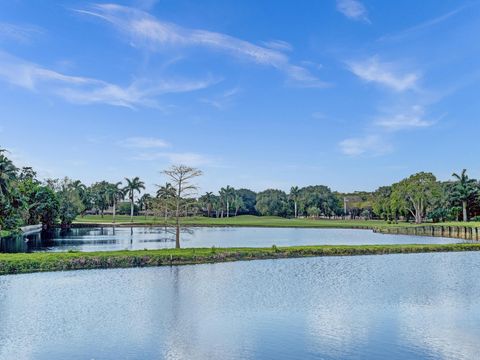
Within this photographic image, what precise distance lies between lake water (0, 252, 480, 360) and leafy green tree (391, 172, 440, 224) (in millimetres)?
99782

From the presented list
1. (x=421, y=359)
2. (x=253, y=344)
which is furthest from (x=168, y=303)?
(x=421, y=359)

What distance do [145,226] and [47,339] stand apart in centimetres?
12267

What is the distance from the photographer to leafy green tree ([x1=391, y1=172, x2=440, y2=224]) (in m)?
142

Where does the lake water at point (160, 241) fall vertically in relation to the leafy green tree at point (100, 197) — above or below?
below

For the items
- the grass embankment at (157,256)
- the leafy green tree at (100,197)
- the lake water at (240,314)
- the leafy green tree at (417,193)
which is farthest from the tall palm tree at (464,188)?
the leafy green tree at (100,197)

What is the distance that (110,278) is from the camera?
1673 inches

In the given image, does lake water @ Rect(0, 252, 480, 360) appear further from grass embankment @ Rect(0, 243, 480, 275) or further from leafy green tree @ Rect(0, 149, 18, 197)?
leafy green tree @ Rect(0, 149, 18, 197)

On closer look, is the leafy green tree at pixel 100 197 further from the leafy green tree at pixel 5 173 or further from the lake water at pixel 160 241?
the leafy green tree at pixel 5 173

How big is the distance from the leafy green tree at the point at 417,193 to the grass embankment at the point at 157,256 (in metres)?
77.3

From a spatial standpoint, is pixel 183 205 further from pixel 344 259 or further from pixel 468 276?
pixel 468 276

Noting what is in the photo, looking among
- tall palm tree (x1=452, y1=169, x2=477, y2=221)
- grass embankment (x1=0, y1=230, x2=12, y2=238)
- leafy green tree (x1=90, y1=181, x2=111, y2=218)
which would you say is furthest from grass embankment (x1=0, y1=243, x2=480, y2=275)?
leafy green tree (x1=90, y1=181, x2=111, y2=218)

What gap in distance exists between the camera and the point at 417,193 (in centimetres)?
14188

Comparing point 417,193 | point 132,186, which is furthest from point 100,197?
point 417,193

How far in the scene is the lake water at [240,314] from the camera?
2234 cm
